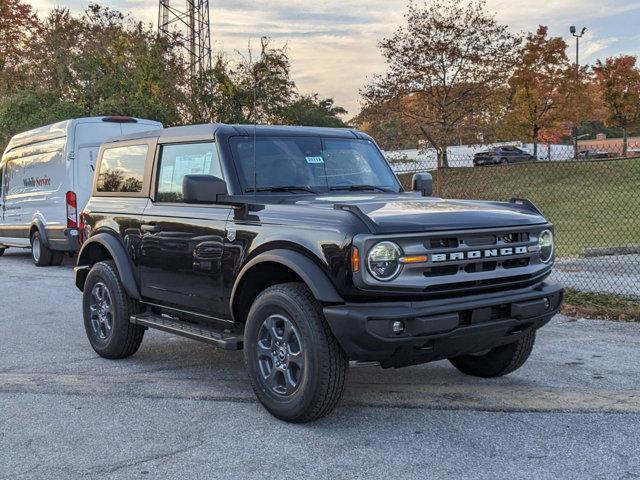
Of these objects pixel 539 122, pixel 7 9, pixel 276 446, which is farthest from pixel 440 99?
pixel 276 446

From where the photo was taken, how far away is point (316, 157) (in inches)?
218

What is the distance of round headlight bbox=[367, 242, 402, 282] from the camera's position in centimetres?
399

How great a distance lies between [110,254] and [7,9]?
31989 mm

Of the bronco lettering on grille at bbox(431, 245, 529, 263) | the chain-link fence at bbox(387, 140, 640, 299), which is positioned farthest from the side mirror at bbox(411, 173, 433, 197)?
the chain-link fence at bbox(387, 140, 640, 299)

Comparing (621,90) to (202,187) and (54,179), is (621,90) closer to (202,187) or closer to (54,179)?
(54,179)

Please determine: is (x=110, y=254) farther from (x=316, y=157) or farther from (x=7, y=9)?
(x=7, y=9)

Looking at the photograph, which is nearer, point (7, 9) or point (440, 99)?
point (440, 99)

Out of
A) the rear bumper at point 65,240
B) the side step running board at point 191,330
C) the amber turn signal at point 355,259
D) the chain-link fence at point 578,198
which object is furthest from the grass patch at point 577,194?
the amber turn signal at point 355,259

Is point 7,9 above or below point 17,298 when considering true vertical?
above

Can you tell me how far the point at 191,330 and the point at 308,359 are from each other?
4.58 feet

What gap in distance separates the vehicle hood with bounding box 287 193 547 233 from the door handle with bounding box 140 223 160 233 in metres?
1.35

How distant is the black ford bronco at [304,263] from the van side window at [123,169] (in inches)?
0.8

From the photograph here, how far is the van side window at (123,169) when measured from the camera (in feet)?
19.9

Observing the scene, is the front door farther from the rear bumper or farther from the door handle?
the rear bumper
